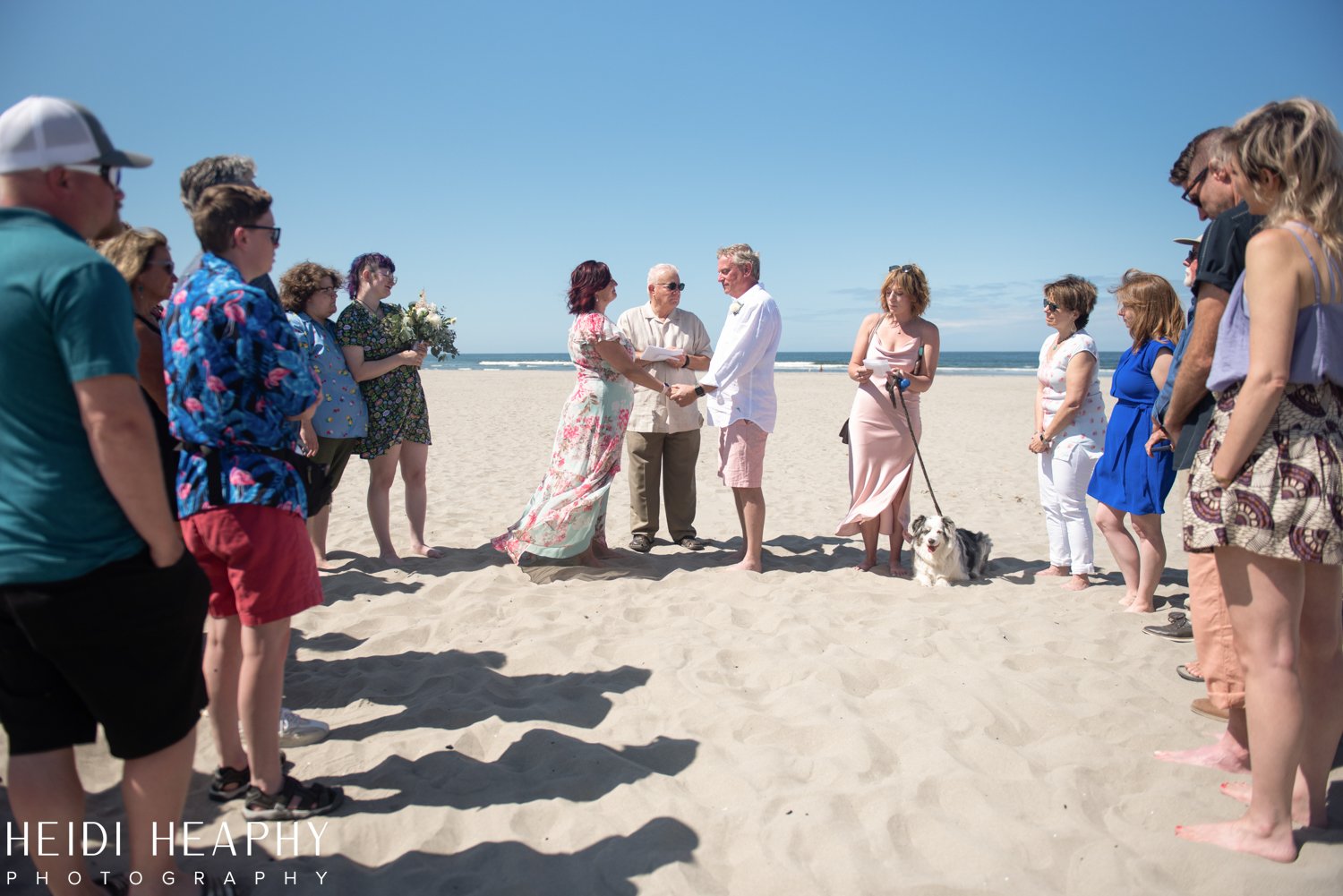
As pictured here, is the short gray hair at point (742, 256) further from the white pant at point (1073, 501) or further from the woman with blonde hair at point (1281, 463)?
the woman with blonde hair at point (1281, 463)

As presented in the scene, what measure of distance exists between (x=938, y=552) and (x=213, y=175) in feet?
14.1

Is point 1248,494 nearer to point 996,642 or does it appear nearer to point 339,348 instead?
point 996,642

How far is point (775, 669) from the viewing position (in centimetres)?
352

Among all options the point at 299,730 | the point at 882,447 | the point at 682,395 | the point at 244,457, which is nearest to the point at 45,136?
the point at 244,457

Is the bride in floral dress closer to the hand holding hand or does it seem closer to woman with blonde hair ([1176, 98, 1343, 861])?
the hand holding hand

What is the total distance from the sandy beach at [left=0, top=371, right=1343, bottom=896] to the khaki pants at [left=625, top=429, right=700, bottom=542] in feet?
2.57

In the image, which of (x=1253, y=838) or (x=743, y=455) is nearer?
(x=1253, y=838)

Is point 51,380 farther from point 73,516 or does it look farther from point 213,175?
point 213,175

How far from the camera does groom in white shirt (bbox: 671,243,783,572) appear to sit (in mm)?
4973

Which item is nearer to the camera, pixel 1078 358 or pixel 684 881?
pixel 684 881

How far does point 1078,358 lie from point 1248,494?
9.58 feet

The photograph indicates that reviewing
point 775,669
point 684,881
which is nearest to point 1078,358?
point 775,669

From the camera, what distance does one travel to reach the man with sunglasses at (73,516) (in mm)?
1578

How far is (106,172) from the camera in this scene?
1.76 meters
